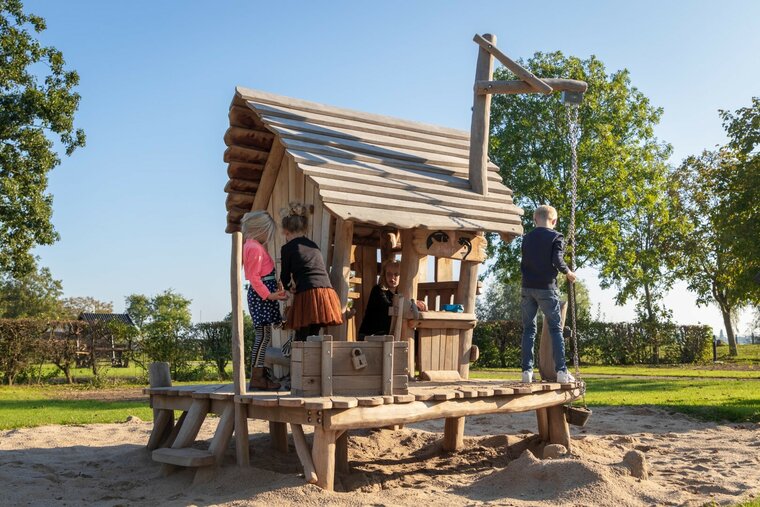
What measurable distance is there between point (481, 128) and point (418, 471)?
14.9 ft

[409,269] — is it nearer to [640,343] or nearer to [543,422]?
[543,422]

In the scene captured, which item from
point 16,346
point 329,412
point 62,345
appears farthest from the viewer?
point 62,345

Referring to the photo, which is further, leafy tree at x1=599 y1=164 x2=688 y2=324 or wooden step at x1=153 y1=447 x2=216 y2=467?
leafy tree at x1=599 y1=164 x2=688 y2=324

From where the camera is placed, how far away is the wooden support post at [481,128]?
1019 cm

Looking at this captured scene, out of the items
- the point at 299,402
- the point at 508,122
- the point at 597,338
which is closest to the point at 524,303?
the point at 299,402

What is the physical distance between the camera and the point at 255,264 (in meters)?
7.80

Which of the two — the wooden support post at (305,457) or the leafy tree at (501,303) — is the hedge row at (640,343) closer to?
the wooden support post at (305,457)

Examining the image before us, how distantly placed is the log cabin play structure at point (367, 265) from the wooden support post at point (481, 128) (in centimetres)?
2

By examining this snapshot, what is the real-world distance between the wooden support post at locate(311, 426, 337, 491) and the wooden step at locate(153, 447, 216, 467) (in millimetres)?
1196

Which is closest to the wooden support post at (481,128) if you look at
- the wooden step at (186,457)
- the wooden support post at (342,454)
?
the wooden support post at (342,454)

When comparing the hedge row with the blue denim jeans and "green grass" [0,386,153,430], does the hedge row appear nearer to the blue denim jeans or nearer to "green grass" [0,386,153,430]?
"green grass" [0,386,153,430]

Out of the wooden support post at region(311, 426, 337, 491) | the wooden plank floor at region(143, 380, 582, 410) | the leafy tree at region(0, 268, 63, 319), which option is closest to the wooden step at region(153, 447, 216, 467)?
the wooden plank floor at region(143, 380, 582, 410)

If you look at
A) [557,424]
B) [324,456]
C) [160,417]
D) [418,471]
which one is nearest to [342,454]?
[418,471]

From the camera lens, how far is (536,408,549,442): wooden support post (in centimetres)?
945
